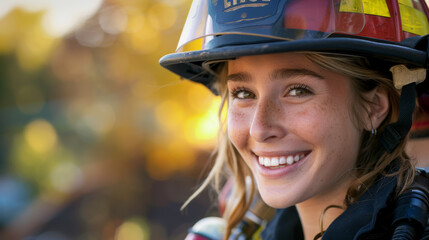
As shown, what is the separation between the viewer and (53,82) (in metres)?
16.5

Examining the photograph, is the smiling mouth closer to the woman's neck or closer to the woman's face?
the woman's face

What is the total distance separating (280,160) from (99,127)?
1256 cm

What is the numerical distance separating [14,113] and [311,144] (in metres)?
16.4

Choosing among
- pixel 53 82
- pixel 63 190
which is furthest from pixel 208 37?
pixel 53 82

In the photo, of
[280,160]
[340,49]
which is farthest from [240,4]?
[280,160]

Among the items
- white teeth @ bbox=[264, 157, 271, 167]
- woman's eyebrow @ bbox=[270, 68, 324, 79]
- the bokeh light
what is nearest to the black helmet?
woman's eyebrow @ bbox=[270, 68, 324, 79]

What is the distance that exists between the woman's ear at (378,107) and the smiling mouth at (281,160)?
0.32 m

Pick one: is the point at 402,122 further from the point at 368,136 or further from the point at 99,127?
the point at 99,127

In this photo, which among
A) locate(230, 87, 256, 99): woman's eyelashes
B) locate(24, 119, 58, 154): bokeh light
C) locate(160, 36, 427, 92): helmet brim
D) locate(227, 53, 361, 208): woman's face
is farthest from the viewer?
locate(24, 119, 58, 154): bokeh light

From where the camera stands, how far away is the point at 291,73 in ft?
6.66

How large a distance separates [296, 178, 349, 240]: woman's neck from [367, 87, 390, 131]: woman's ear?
0.29 meters

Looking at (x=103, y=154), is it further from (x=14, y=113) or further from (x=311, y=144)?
(x=311, y=144)

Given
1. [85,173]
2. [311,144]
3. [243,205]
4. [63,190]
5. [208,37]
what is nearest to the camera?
[311,144]

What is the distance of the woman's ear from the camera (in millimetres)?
2127
